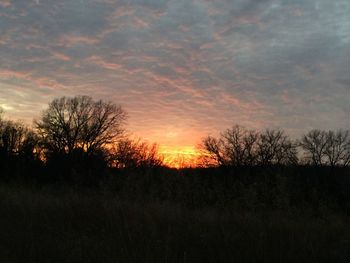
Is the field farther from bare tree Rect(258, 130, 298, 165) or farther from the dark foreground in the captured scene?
bare tree Rect(258, 130, 298, 165)

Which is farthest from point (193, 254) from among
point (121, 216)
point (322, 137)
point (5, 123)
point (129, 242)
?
point (322, 137)

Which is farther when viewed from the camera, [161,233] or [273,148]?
[273,148]

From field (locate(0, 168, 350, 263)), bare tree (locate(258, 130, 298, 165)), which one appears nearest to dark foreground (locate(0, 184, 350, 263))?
field (locate(0, 168, 350, 263))

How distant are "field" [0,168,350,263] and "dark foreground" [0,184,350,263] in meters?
0.02

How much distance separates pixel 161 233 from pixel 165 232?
4.4 inches

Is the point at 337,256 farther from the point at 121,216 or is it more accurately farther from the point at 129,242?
the point at 121,216

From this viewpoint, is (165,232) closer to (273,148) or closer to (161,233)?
(161,233)

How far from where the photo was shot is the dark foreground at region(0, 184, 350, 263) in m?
5.86

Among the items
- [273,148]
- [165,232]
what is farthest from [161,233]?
[273,148]

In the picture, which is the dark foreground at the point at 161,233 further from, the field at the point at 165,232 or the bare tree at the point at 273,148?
the bare tree at the point at 273,148

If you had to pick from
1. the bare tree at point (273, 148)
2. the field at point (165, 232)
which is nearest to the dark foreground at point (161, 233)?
the field at point (165, 232)

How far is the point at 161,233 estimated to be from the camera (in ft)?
23.6

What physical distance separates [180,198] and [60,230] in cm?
475

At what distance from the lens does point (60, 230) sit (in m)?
7.87
